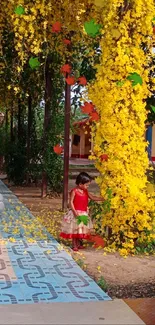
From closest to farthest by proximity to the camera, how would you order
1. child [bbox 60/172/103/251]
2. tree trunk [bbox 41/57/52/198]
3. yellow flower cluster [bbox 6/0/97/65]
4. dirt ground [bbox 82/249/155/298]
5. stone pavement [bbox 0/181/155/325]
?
stone pavement [bbox 0/181/155/325]
dirt ground [bbox 82/249/155/298]
child [bbox 60/172/103/251]
yellow flower cluster [bbox 6/0/97/65]
tree trunk [bbox 41/57/52/198]

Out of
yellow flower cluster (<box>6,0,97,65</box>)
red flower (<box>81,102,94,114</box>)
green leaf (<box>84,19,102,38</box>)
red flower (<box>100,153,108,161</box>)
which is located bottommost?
red flower (<box>100,153,108,161</box>)

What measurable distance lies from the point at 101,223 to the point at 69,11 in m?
4.10

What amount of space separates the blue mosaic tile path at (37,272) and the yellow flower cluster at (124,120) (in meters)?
0.96

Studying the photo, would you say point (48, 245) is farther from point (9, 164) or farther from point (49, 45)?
point (9, 164)

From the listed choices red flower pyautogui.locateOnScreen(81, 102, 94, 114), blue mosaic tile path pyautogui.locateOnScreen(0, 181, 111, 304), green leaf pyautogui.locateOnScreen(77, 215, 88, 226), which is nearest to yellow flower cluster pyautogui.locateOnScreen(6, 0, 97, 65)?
red flower pyautogui.locateOnScreen(81, 102, 94, 114)

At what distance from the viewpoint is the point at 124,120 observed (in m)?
6.54

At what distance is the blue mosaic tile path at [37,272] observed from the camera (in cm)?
464

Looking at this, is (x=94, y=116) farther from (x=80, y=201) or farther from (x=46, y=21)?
(x=46, y=21)

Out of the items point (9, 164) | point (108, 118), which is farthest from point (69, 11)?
point (9, 164)

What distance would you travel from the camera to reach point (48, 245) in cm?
678

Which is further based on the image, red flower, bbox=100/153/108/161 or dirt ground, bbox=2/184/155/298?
red flower, bbox=100/153/108/161

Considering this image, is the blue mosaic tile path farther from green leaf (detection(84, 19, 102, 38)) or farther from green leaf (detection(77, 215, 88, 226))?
green leaf (detection(84, 19, 102, 38))

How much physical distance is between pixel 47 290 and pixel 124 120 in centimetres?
261

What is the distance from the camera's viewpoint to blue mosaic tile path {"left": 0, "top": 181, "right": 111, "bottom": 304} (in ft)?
15.2
